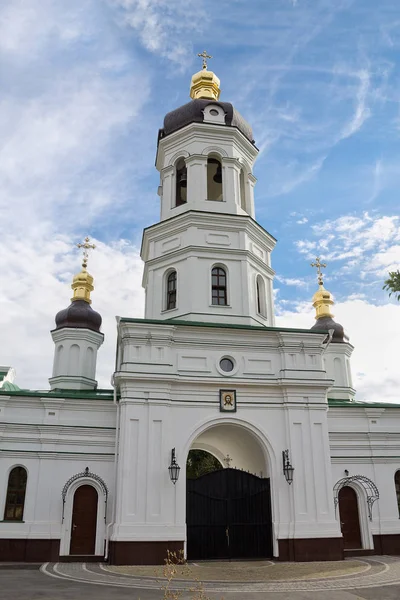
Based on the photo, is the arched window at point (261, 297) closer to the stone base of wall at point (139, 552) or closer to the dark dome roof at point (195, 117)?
the dark dome roof at point (195, 117)

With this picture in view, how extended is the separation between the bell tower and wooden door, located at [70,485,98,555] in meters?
5.73

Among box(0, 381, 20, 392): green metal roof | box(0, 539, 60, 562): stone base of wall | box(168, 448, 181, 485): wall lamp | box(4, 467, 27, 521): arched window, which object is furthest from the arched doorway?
box(0, 381, 20, 392): green metal roof

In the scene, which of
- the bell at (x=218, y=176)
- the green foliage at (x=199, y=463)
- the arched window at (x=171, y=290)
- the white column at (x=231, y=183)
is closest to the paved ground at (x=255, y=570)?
the arched window at (x=171, y=290)

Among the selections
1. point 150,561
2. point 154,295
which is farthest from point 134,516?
point 154,295

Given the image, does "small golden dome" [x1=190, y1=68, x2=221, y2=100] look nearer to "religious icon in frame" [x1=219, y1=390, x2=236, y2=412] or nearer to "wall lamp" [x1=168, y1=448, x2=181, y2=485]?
"religious icon in frame" [x1=219, y1=390, x2=236, y2=412]

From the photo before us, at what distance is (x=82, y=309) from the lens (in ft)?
73.3

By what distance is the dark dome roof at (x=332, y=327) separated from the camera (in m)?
24.3

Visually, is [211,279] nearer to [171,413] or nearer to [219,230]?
[219,230]

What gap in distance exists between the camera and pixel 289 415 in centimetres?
1527

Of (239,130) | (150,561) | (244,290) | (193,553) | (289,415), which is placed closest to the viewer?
(150,561)

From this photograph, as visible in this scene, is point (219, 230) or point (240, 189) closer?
point (219, 230)

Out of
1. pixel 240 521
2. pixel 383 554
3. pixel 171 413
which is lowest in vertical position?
pixel 383 554

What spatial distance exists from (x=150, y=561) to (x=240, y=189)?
12685 millimetres

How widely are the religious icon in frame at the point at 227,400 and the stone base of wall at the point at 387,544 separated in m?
6.31
